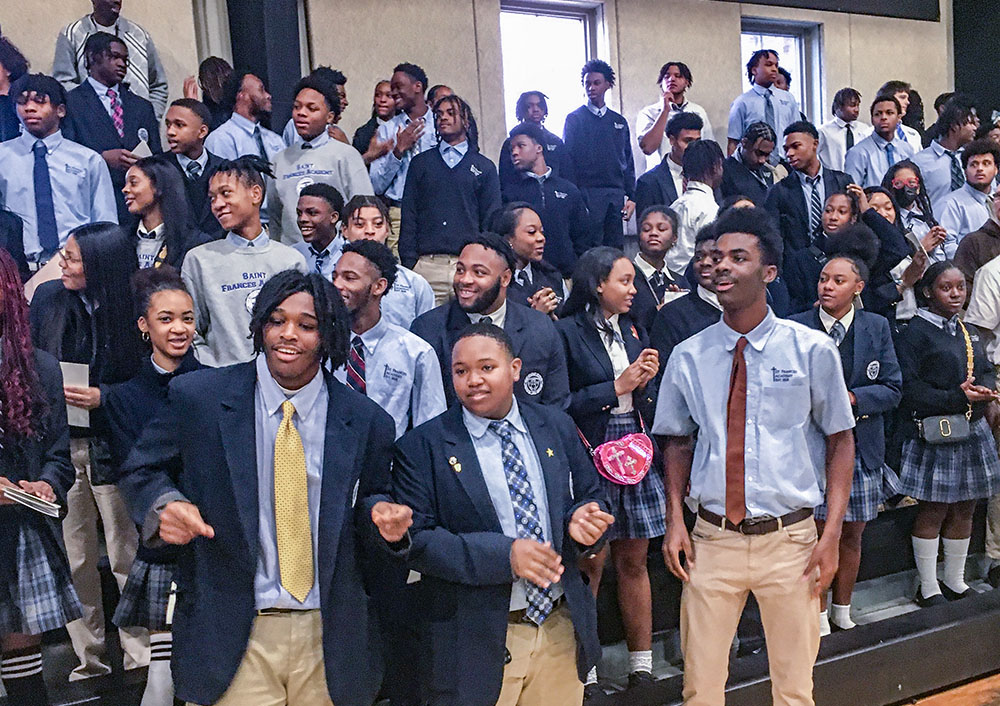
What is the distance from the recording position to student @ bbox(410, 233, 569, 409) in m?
3.37

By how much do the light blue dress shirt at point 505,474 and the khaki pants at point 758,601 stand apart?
622 millimetres

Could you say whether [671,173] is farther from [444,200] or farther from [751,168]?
[444,200]

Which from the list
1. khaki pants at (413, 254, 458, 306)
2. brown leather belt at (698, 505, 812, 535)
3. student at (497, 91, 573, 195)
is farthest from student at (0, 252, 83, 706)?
student at (497, 91, 573, 195)

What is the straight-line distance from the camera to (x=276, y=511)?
7.22 feet

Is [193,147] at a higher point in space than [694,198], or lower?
higher

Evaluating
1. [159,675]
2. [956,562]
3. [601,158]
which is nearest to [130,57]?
[601,158]

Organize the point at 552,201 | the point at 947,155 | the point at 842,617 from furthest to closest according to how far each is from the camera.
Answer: the point at 947,155, the point at 552,201, the point at 842,617

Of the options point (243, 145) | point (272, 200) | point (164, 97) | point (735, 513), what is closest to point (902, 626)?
point (735, 513)

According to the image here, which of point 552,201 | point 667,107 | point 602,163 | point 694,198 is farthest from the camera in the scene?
point 667,107

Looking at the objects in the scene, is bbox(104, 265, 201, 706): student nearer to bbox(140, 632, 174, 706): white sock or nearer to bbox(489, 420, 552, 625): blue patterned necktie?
bbox(140, 632, 174, 706): white sock

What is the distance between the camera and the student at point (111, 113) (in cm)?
468

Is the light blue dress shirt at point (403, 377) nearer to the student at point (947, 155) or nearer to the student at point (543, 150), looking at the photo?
the student at point (543, 150)

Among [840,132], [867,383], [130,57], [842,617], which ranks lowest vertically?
[842,617]

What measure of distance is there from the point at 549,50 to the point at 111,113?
400 cm
